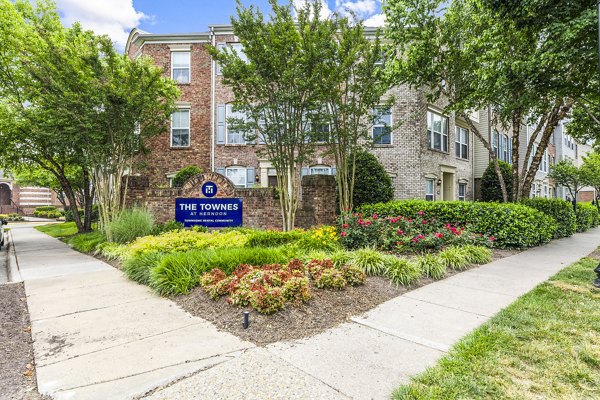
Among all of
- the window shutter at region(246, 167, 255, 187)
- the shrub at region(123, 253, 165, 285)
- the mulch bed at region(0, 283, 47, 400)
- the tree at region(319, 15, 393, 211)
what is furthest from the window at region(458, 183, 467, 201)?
the mulch bed at region(0, 283, 47, 400)

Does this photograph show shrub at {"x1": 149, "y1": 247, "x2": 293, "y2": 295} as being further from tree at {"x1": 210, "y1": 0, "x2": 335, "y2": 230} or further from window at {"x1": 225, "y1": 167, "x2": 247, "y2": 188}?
window at {"x1": 225, "y1": 167, "x2": 247, "y2": 188}

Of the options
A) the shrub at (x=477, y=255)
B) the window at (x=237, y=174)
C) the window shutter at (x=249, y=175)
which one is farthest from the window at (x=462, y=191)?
the window at (x=237, y=174)

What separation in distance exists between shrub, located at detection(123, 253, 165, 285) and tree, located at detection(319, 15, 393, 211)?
6.12 m

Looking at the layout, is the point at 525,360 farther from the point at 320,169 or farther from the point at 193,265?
the point at 320,169

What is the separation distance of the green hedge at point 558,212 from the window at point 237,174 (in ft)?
38.9

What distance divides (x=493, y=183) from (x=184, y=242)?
16016 millimetres

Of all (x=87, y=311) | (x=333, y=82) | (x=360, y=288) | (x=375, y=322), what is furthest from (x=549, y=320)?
(x=333, y=82)

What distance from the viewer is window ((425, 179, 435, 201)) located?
15638 mm

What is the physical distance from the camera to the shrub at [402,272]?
556 cm

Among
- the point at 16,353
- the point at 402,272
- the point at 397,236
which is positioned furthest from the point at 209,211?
the point at 16,353

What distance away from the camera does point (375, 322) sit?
3.96 meters

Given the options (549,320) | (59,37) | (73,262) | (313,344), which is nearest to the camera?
(313,344)

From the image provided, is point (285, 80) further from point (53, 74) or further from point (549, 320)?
point (549, 320)

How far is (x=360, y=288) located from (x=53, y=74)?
10724 millimetres
